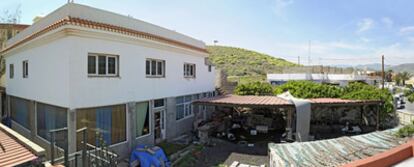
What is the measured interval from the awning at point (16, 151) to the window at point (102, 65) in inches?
144

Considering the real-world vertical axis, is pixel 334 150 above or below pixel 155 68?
below

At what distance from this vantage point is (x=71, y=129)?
10.8m

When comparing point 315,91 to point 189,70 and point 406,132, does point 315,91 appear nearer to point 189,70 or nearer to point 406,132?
point 189,70

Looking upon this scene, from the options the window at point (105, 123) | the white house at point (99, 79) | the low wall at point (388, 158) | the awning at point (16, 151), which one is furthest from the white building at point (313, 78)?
the awning at point (16, 151)

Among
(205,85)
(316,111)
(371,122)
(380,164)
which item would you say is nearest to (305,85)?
→ (316,111)

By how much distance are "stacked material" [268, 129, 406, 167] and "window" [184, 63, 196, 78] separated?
38.3 feet

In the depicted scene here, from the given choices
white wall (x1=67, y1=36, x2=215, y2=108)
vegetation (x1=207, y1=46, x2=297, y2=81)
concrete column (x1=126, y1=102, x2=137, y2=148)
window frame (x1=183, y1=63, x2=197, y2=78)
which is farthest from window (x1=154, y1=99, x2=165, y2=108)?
vegetation (x1=207, y1=46, x2=297, y2=81)

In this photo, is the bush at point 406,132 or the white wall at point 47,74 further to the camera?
the white wall at point 47,74

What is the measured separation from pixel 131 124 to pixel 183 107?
583 cm

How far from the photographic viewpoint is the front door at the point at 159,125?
1573cm

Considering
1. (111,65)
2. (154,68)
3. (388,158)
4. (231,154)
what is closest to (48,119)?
(111,65)

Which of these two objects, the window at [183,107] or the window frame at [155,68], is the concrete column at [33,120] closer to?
the window frame at [155,68]

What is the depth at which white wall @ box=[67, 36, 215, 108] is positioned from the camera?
1082 cm

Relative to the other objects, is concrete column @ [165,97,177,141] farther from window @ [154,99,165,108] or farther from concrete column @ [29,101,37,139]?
concrete column @ [29,101,37,139]
